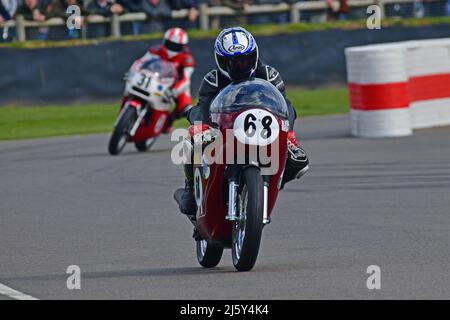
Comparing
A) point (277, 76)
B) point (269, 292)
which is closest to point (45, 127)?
point (277, 76)

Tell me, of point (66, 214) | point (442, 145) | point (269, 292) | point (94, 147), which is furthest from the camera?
point (94, 147)

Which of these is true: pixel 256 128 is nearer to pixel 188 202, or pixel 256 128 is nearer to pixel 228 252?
pixel 188 202

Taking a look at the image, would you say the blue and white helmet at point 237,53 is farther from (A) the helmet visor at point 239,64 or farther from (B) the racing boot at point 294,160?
(B) the racing boot at point 294,160

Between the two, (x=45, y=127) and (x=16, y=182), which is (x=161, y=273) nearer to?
(x=16, y=182)

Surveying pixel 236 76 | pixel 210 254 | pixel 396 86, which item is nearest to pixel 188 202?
pixel 210 254

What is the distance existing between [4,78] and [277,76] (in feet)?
47.0

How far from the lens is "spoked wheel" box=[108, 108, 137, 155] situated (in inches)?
669

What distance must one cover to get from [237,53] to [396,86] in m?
9.21

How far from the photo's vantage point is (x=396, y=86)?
17.4 meters

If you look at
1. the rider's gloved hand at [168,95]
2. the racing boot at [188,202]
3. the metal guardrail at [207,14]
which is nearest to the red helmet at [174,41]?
the rider's gloved hand at [168,95]

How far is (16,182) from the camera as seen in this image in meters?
14.8

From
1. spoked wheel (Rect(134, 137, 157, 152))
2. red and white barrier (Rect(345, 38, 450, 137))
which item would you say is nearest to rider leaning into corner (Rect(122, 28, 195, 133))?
spoked wheel (Rect(134, 137, 157, 152))

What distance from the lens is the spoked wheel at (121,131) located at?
16984 millimetres

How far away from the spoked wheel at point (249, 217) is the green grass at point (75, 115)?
1230 centimetres
